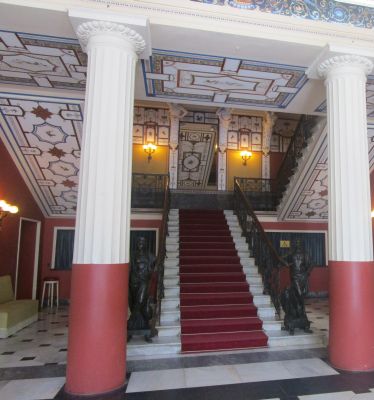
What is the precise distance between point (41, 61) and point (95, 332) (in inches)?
138

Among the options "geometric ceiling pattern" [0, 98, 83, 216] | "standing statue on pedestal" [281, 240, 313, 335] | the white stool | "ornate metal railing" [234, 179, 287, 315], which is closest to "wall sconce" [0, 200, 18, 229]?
"geometric ceiling pattern" [0, 98, 83, 216]

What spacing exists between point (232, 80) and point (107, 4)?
2.02 m

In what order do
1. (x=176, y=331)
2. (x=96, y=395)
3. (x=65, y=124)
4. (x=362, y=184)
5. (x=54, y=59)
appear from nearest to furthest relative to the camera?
(x=96, y=395) → (x=362, y=184) → (x=54, y=59) → (x=176, y=331) → (x=65, y=124)

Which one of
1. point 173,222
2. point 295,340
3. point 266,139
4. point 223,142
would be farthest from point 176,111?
point 295,340

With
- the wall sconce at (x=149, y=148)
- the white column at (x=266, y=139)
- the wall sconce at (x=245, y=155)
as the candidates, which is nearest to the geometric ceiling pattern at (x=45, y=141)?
the wall sconce at (x=149, y=148)

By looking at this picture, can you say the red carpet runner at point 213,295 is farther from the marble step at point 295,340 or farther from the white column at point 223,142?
the white column at point 223,142

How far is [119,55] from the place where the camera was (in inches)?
132

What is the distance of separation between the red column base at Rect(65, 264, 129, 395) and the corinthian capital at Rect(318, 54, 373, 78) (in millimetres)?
3507

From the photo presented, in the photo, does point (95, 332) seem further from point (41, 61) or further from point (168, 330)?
point (41, 61)

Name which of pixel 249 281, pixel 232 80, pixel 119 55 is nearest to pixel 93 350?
pixel 119 55

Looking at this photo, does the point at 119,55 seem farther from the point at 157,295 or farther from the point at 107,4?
the point at 157,295

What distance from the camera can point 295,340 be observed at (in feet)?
14.7

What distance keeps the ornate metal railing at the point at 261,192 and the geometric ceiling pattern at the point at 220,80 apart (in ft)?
12.4

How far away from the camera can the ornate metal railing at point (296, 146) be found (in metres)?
6.75
